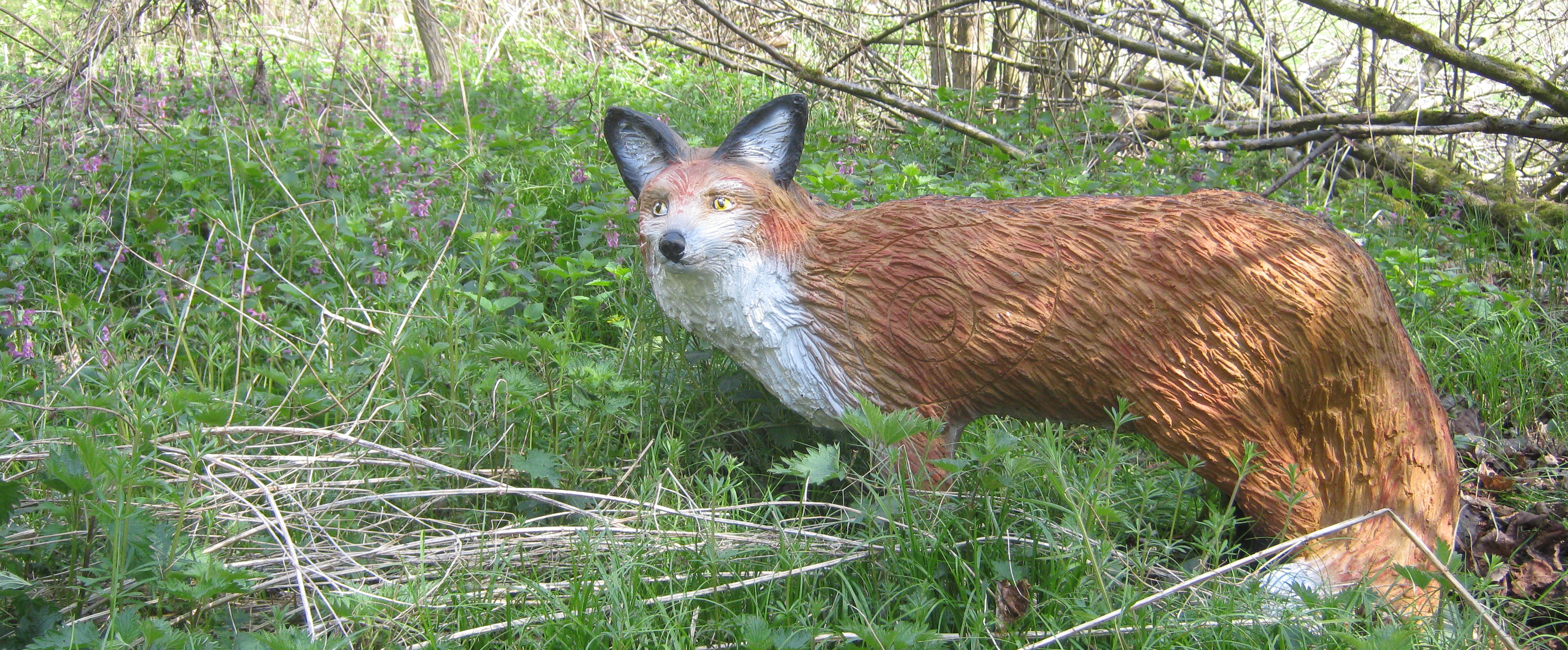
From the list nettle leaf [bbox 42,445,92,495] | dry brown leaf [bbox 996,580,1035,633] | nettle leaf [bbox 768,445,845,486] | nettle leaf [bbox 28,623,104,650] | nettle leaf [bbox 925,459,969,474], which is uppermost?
nettle leaf [bbox 42,445,92,495]

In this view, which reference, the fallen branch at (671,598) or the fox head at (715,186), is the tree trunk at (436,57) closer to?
the fox head at (715,186)

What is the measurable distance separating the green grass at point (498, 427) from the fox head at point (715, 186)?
48 centimetres

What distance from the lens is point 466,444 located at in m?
3.12

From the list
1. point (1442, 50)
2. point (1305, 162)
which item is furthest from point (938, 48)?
point (1442, 50)

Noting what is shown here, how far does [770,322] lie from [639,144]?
0.68 metres

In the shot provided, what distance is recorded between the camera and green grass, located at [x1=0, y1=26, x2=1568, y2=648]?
2.28 m

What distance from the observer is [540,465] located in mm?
2842

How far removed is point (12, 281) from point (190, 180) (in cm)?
81

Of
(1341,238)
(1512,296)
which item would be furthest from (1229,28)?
(1341,238)

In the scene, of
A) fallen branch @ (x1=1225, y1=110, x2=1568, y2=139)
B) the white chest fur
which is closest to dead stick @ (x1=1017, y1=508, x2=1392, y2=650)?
the white chest fur

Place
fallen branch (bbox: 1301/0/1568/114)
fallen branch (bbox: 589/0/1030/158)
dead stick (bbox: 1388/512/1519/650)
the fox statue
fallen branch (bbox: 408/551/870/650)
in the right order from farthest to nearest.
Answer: fallen branch (bbox: 589/0/1030/158), fallen branch (bbox: 1301/0/1568/114), the fox statue, fallen branch (bbox: 408/551/870/650), dead stick (bbox: 1388/512/1519/650)

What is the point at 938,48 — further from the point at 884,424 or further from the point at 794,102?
the point at 884,424

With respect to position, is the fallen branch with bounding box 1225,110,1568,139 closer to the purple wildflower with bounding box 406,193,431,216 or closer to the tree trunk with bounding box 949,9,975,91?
the tree trunk with bounding box 949,9,975,91

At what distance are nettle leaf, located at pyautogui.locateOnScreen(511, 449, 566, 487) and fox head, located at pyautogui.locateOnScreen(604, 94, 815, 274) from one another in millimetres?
634
